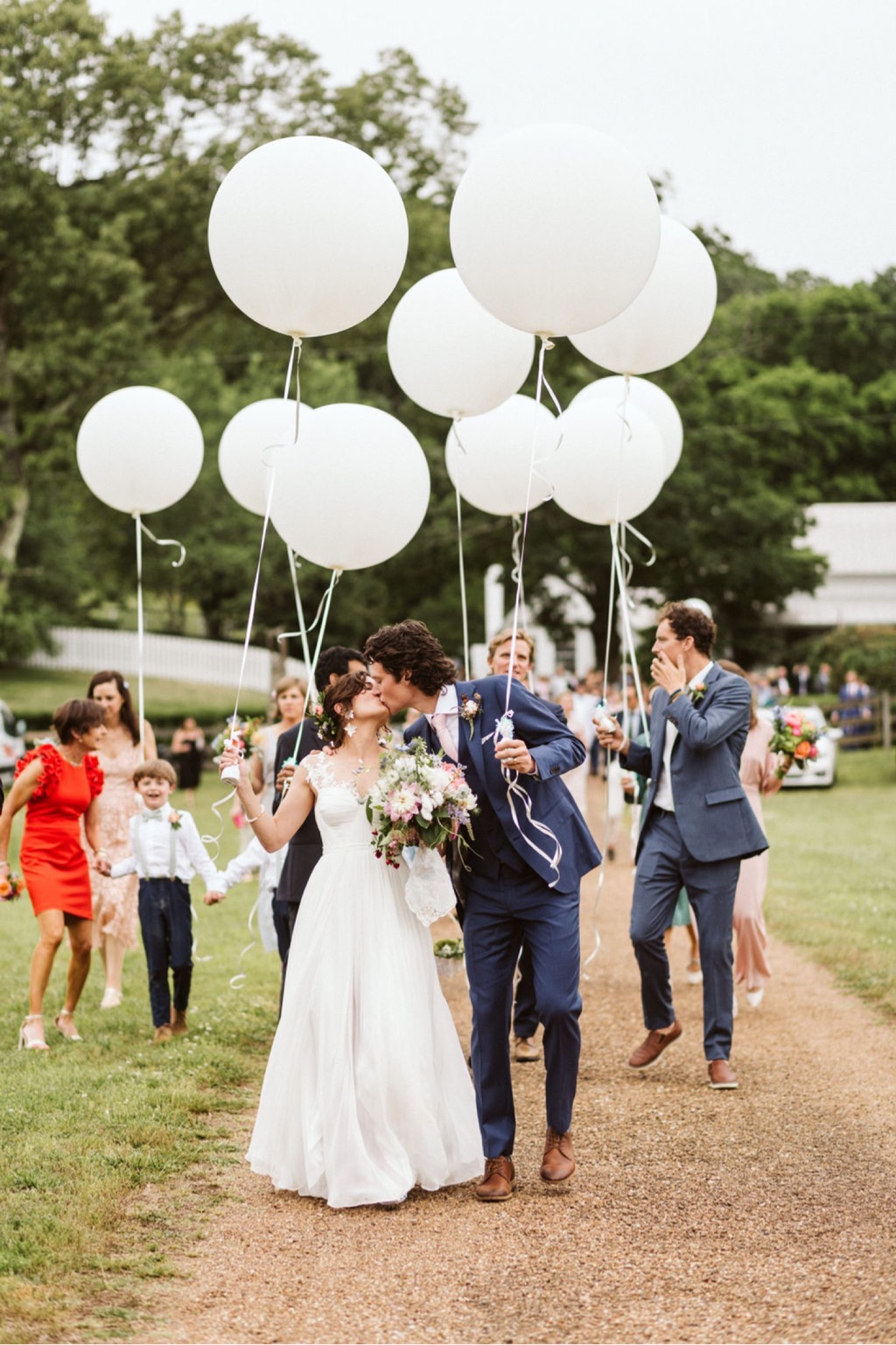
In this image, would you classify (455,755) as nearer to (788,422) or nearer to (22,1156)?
(22,1156)

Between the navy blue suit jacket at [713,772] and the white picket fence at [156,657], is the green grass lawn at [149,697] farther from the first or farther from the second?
the navy blue suit jacket at [713,772]

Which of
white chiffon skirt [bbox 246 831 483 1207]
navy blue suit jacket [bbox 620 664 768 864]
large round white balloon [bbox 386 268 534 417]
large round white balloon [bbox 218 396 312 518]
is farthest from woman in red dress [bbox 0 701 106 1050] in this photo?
navy blue suit jacket [bbox 620 664 768 864]

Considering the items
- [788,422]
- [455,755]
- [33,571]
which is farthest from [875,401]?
[455,755]

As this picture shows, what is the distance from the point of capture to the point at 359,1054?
→ 17.9ft

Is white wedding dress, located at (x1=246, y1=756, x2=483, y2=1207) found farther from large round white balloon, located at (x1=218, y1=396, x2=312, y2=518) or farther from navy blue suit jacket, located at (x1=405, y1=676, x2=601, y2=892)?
large round white balloon, located at (x1=218, y1=396, x2=312, y2=518)

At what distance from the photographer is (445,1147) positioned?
18.3 ft

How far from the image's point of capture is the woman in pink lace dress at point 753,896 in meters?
8.88

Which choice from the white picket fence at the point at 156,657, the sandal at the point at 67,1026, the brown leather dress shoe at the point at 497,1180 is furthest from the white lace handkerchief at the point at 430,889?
the white picket fence at the point at 156,657

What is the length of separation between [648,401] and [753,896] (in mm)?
3312

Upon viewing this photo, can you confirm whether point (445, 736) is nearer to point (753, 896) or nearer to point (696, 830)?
point (696, 830)

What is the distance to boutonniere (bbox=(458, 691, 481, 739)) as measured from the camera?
5.59 metres

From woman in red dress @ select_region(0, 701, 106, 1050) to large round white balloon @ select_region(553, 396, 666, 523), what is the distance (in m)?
3.14

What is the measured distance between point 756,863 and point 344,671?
327 cm

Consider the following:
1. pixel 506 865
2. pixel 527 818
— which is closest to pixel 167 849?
pixel 506 865
